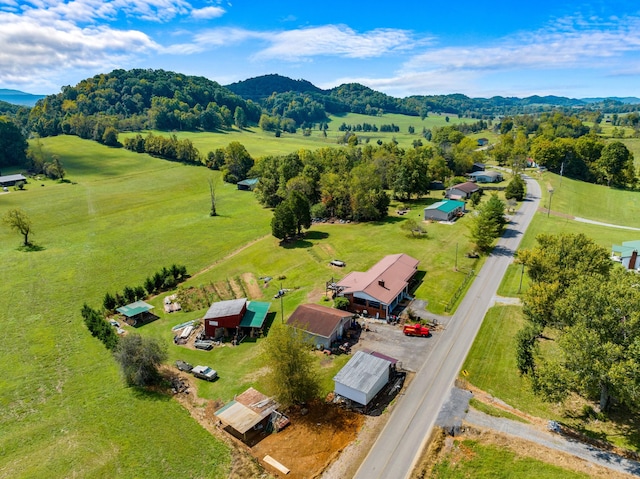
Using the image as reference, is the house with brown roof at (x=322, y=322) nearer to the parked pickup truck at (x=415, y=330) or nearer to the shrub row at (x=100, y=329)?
the parked pickup truck at (x=415, y=330)

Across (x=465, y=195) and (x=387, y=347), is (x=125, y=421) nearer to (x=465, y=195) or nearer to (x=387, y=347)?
(x=387, y=347)

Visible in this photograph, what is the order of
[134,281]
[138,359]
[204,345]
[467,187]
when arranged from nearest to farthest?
[138,359] → [204,345] → [134,281] → [467,187]

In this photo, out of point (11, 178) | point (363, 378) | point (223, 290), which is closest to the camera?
point (363, 378)

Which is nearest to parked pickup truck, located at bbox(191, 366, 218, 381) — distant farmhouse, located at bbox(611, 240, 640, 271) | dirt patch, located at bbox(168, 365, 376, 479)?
dirt patch, located at bbox(168, 365, 376, 479)

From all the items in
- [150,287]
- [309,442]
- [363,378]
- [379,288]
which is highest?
[379,288]

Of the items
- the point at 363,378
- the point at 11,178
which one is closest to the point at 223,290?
the point at 363,378

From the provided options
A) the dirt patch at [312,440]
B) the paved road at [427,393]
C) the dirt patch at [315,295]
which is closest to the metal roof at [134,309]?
the dirt patch at [315,295]

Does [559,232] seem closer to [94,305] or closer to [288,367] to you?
[288,367]

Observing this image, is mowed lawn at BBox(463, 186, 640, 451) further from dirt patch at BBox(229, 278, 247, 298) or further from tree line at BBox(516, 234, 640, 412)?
dirt patch at BBox(229, 278, 247, 298)
